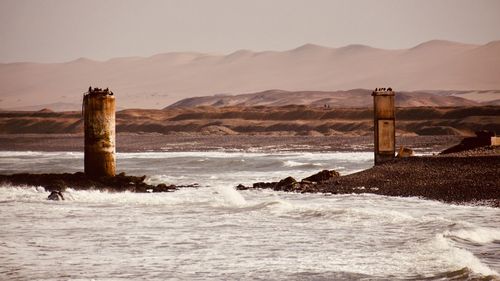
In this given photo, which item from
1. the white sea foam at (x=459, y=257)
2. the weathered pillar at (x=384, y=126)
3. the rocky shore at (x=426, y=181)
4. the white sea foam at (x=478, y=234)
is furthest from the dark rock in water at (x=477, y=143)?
the white sea foam at (x=459, y=257)

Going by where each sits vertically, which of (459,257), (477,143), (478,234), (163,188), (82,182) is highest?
(477,143)

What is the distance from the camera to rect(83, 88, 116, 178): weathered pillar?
2933cm

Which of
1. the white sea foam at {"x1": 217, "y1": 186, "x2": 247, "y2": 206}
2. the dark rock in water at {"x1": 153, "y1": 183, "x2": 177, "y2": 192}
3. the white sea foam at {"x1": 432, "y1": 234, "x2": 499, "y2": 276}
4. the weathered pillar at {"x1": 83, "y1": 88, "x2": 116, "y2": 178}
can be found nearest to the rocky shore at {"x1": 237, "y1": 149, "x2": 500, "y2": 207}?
the white sea foam at {"x1": 217, "y1": 186, "x2": 247, "y2": 206}

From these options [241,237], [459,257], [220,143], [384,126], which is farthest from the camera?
[220,143]

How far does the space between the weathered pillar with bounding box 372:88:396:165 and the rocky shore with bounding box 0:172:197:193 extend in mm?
7676

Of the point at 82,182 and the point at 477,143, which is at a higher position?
the point at 477,143

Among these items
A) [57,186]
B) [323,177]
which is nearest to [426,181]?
[323,177]

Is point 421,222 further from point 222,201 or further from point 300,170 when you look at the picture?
point 300,170

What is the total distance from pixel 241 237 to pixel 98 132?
1152 cm

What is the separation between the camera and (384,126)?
33844 mm

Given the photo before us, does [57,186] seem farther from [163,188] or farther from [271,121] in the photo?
[271,121]

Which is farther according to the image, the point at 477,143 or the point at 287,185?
the point at 477,143

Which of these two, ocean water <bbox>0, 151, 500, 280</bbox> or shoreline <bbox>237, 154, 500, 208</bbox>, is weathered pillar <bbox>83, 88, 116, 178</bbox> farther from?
shoreline <bbox>237, 154, 500, 208</bbox>

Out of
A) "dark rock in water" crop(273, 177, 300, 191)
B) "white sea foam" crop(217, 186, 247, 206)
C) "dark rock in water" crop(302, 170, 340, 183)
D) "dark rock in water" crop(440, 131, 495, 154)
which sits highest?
"dark rock in water" crop(440, 131, 495, 154)
